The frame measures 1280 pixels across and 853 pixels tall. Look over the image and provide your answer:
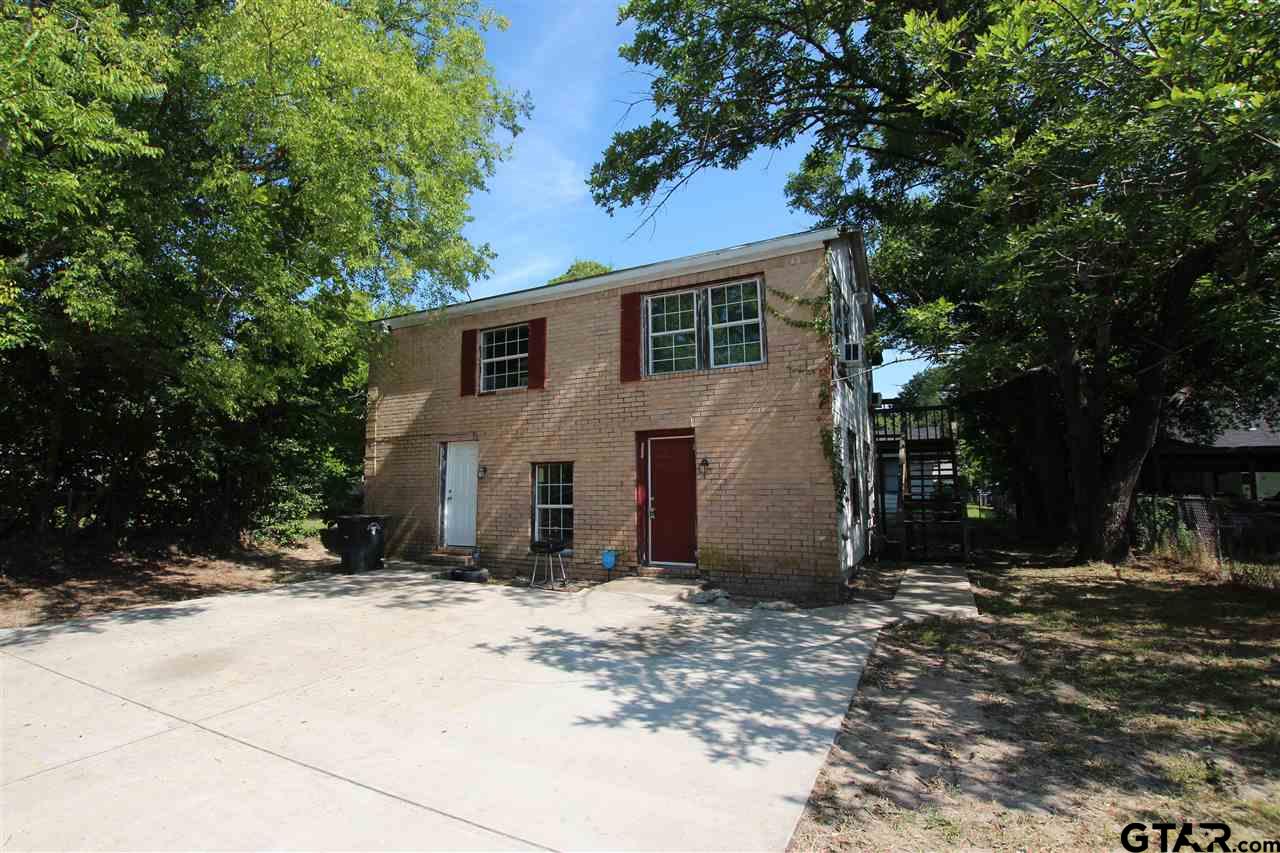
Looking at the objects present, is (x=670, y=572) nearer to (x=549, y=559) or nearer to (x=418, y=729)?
(x=549, y=559)

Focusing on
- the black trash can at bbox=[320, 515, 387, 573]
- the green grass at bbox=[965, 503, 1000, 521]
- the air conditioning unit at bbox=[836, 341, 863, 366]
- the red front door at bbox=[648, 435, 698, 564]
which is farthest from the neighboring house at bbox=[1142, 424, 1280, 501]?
the black trash can at bbox=[320, 515, 387, 573]

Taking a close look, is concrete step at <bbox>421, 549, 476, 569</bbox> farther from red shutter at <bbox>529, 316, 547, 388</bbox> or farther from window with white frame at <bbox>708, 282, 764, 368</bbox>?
window with white frame at <bbox>708, 282, 764, 368</bbox>

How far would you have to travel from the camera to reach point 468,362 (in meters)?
12.3

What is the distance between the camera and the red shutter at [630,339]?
33.9 ft

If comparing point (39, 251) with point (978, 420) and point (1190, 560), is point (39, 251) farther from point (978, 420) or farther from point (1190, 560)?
point (978, 420)

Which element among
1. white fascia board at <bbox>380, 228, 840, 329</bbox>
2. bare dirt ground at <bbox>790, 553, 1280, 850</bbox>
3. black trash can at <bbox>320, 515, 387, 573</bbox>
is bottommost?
bare dirt ground at <bbox>790, 553, 1280, 850</bbox>

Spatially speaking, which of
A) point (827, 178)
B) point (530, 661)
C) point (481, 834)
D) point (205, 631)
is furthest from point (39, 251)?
point (827, 178)

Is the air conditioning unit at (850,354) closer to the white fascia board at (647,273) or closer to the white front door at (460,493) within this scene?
the white fascia board at (647,273)

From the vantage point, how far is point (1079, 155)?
26.1 feet

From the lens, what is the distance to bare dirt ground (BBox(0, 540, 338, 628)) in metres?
8.28

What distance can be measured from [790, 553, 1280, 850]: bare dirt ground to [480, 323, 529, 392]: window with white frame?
800cm

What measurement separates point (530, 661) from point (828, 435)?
5065 mm

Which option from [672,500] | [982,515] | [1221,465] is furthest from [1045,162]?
[982,515]

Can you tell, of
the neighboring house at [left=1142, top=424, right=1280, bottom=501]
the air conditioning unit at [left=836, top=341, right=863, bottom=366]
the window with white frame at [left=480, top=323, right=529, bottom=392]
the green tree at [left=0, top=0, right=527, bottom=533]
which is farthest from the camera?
the neighboring house at [left=1142, top=424, right=1280, bottom=501]
